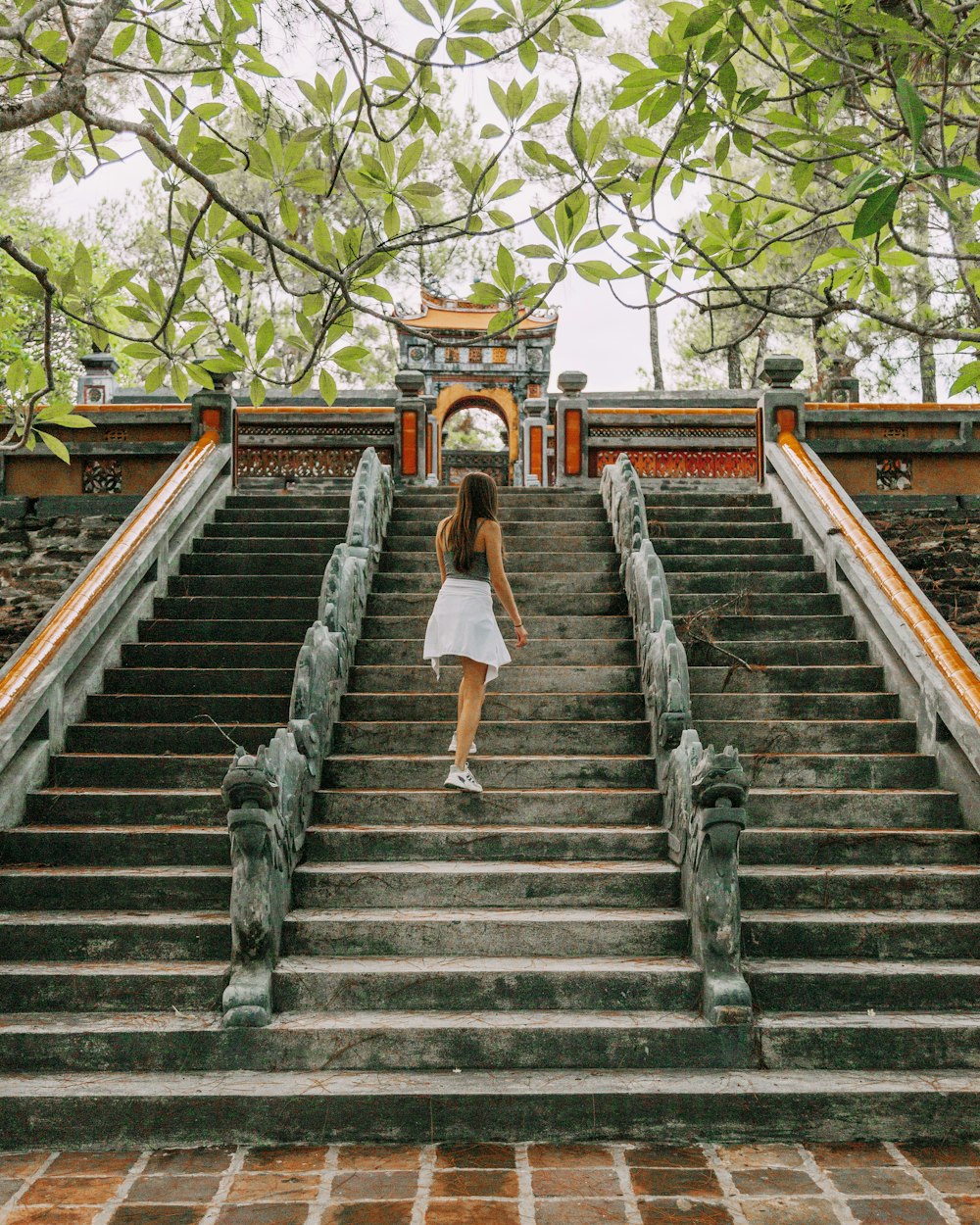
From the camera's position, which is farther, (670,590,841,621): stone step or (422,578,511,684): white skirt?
(670,590,841,621): stone step

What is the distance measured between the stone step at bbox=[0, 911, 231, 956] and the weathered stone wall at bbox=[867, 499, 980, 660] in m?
5.79

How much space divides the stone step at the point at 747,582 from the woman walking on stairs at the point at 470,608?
2577 mm

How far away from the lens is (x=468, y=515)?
18.5 feet

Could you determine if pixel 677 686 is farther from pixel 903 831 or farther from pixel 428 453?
pixel 428 453

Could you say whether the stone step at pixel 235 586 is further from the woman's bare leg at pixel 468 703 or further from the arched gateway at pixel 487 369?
the arched gateway at pixel 487 369

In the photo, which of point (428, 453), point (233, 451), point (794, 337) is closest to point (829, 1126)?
point (233, 451)

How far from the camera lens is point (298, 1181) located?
3.61 meters

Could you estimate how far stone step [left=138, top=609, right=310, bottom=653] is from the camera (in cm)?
754

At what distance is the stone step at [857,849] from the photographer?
533 cm

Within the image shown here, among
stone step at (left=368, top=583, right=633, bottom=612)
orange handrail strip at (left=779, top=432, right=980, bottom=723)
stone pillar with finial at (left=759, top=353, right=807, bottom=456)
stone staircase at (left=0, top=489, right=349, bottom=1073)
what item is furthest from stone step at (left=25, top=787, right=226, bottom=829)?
stone pillar with finial at (left=759, top=353, right=807, bottom=456)

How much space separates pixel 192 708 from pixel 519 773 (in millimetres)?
2284

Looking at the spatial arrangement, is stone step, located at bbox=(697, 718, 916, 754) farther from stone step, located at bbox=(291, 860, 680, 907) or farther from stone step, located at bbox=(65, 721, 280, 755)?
stone step, located at bbox=(65, 721, 280, 755)

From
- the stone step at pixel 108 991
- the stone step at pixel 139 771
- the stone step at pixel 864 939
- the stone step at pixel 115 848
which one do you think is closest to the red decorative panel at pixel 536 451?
the stone step at pixel 139 771

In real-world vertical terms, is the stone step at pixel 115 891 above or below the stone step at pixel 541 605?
below
